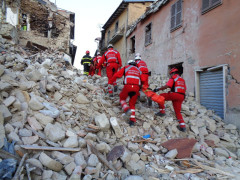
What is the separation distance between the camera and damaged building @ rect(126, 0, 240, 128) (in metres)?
5.19

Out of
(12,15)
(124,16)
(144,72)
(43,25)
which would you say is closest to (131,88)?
(144,72)

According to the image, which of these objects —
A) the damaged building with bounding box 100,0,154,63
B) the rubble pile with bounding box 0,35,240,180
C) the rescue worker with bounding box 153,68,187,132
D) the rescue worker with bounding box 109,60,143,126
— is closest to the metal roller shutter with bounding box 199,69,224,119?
the rubble pile with bounding box 0,35,240,180

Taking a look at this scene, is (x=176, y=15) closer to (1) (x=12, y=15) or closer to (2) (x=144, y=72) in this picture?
(2) (x=144, y=72)

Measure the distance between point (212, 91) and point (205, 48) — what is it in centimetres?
180

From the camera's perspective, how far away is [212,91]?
19.5ft

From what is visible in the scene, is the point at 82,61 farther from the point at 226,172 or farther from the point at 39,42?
the point at 226,172

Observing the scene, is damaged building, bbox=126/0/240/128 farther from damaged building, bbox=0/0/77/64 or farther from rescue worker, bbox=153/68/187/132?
damaged building, bbox=0/0/77/64

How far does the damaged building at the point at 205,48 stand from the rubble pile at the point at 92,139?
1228mm

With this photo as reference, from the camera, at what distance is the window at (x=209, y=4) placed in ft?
19.1

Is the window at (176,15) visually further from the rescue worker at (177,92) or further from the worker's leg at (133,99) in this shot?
the worker's leg at (133,99)

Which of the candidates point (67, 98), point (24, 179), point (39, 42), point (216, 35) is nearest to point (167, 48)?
point (216, 35)

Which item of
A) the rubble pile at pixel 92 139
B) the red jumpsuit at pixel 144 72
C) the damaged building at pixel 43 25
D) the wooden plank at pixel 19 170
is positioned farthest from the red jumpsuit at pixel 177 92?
the damaged building at pixel 43 25

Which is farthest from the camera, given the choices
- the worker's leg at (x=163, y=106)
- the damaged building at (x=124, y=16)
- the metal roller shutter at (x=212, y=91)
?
the damaged building at (x=124, y=16)

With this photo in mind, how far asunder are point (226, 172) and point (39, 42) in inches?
526
